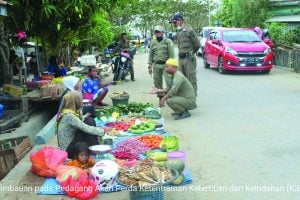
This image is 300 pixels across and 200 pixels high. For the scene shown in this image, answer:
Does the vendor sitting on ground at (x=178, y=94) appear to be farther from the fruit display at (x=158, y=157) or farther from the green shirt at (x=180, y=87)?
the fruit display at (x=158, y=157)

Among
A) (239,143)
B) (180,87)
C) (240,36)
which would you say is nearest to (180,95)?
(180,87)

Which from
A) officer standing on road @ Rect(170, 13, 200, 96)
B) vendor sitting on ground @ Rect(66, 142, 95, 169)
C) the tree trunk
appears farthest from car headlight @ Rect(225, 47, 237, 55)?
vendor sitting on ground @ Rect(66, 142, 95, 169)

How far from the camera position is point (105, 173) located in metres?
5.43

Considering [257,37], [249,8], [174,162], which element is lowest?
[174,162]

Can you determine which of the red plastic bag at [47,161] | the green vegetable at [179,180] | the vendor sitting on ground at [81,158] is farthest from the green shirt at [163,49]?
the green vegetable at [179,180]

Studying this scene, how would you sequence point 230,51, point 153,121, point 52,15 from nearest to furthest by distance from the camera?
point 153,121
point 52,15
point 230,51

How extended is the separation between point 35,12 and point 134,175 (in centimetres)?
658

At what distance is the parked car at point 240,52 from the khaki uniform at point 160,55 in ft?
21.6

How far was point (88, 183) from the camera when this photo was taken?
5480 mm

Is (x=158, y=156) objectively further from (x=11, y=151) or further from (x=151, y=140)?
(x=11, y=151)

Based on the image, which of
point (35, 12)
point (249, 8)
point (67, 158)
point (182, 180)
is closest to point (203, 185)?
point (182, 180)

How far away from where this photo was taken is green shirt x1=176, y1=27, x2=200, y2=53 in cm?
1141

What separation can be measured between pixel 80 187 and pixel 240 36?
15.0m

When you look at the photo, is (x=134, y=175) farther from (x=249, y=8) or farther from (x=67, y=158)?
(x=249, y=8)
